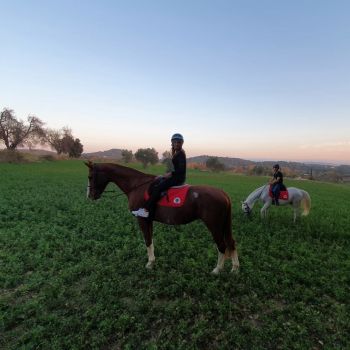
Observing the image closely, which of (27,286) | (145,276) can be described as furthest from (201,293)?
(27,286)

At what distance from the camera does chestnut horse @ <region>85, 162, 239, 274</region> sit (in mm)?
5418

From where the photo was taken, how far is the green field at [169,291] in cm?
372

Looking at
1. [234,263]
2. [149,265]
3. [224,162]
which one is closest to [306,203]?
[234,263]

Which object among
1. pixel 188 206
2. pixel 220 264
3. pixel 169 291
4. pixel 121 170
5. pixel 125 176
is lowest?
pixel 169 291

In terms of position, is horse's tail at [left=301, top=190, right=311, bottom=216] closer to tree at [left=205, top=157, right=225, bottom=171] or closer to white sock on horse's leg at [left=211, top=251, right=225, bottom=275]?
white sock on horse's leg at [left=211, top=251, right=225, bottom=275]

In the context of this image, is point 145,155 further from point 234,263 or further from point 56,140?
point 234,263

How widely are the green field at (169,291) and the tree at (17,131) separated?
199 ft

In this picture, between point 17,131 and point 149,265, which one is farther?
point 17,131

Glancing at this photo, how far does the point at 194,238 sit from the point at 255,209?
6197 millimetres

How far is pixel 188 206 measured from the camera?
5570 mm

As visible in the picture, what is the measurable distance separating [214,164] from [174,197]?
6248cm

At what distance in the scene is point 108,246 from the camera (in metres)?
7.30

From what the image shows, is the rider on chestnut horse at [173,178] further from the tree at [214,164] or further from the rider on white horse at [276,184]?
the tree at [214,164]

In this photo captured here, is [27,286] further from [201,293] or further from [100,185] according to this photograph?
[201,293]
